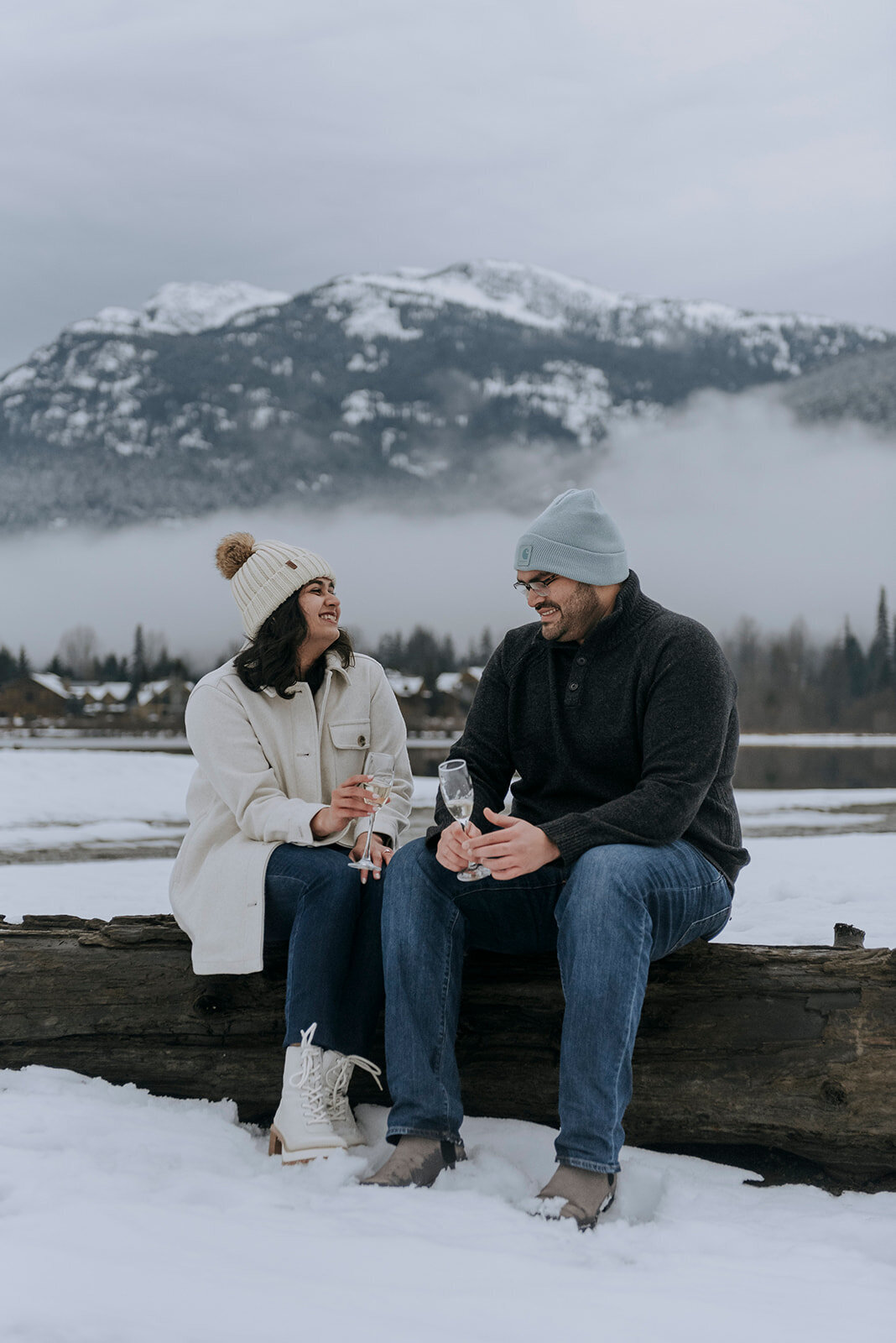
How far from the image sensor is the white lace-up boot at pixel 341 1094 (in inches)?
119

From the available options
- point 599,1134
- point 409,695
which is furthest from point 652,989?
point 409,695

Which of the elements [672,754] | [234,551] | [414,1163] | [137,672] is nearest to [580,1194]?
[414,1163]

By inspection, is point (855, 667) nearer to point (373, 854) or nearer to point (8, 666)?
point (8, 666)

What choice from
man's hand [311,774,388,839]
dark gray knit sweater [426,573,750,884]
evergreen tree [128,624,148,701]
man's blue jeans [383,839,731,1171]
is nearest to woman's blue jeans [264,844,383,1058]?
man's hand [311,774,388,839]

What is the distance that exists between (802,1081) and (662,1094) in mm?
395

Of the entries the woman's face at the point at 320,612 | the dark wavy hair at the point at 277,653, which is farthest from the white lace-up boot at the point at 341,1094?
the woman's face at the point at 320,612

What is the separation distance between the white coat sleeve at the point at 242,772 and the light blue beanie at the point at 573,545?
1.01 m

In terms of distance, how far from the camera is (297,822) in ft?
10.6

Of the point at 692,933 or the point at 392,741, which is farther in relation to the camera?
the point at 392,741

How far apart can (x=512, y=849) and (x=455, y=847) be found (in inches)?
6.3

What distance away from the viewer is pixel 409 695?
259ft

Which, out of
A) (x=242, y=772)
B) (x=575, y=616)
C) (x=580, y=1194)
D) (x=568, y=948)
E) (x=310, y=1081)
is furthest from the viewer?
(x=242, y=772)

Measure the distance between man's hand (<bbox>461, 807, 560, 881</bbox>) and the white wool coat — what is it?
618mm

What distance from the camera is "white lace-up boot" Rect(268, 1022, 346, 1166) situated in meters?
2.89
